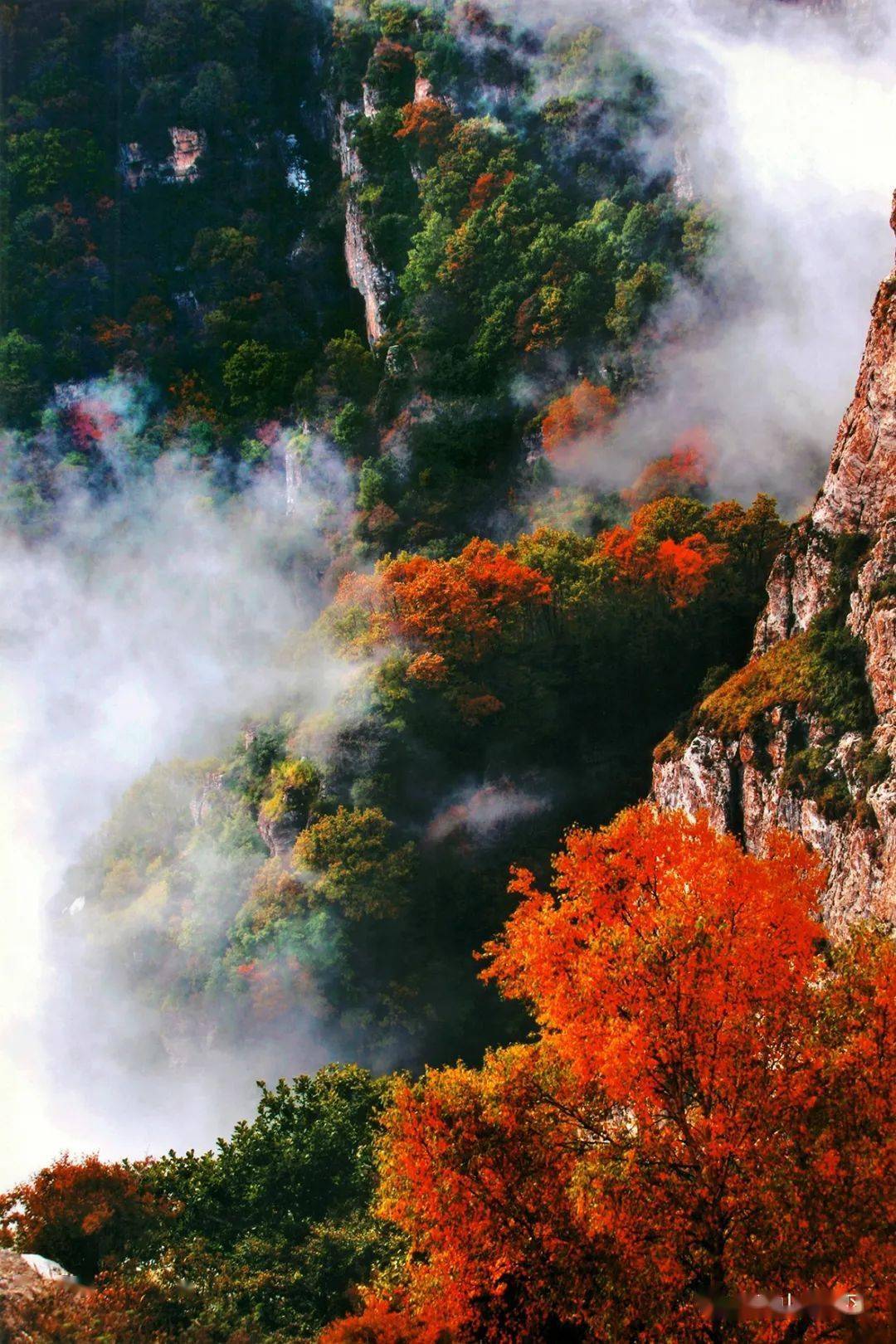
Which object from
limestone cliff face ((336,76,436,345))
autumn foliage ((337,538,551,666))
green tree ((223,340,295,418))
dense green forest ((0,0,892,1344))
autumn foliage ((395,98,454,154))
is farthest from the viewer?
green tree ((223,340,295,418))

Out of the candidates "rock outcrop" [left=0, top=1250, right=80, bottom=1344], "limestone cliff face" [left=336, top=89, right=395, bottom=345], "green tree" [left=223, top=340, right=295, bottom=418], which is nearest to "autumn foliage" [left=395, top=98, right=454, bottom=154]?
"limestone cliff face" [left=336, top=89, right=395, bottom=345]

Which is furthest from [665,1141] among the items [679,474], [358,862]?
[679,474]

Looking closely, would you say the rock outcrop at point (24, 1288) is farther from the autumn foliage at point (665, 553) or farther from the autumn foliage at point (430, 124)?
the autumn foliage at point (430, 124)

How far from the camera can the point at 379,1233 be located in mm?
31453

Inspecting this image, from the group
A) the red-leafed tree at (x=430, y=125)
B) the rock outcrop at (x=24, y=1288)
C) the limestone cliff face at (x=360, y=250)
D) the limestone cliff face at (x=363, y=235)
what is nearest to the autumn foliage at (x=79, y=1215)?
the rock outcrop at (x=24, y=1288)

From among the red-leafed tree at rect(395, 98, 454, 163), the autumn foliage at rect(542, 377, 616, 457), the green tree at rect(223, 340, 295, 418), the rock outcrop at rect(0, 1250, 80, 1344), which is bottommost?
the rock outcrop at rect(0, 1250, 80, 1344)

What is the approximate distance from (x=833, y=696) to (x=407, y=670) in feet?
56.1

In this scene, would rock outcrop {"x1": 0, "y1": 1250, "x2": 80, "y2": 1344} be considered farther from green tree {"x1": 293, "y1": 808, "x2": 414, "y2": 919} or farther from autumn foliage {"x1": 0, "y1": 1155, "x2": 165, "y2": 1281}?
green tree {"x1": 293, "y1": 808, "x2": 414, "y2": 919}

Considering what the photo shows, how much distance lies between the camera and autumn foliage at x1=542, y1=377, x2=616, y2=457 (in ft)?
189

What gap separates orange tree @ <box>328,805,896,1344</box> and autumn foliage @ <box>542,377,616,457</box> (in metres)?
38.5

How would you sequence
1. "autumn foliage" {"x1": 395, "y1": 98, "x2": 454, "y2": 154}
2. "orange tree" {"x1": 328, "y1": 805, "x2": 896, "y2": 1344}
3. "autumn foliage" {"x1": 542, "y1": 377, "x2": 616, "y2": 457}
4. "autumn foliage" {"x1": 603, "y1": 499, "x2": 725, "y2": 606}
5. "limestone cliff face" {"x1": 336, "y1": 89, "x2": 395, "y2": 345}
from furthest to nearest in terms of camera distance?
"limestone cliff face" {"x1": 336, "y1": 89, "x2": 395, "y2": 345} → "autumn foliage" {"x1": 395, "y1": 98, "x2": 454, "y2": 154} → "autumn foliage" {"x1": 542, "y1": 377, "x2": 616, "y2": 457} → "autumn foliage" {"x1": 603, "y1": 499, "x2": 725, "y2": 606} → "orange tree" {"x1": 328, "y1": 805, "x2": 896, "y2": 1344}

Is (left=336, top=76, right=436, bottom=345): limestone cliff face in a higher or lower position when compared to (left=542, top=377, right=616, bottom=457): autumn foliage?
higher

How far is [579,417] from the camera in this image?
58312 mm

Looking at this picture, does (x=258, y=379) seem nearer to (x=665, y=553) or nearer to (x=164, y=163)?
(x=164, y=163)
